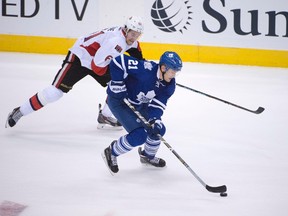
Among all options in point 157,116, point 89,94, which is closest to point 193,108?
point 89,94

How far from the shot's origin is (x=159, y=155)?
3945 millimetres

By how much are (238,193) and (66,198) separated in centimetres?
93

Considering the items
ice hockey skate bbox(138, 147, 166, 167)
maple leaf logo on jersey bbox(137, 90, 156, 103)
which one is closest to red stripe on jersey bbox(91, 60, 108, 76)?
maple leaf logo on jersey bbox(137, 90, 156, 103)

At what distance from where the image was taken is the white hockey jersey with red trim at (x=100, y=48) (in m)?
4.20

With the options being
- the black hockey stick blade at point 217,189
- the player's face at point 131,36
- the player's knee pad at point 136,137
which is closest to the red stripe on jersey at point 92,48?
the player's face at point 131,36

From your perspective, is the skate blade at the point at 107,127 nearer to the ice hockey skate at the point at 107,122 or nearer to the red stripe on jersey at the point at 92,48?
the ice hockey skate at the point at 107,122

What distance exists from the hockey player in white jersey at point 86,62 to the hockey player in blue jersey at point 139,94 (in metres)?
0.68

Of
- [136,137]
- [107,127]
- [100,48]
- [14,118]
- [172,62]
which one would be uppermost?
[172,62]

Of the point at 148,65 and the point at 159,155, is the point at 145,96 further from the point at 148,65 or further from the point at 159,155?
the point at 159,155

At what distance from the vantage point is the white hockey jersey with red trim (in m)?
4.20

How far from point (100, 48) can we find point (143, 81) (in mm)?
852

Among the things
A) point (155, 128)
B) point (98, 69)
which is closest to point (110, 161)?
point (155, 128)

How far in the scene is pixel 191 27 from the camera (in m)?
7.41

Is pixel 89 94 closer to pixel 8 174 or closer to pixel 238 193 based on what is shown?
pixel 8 174
